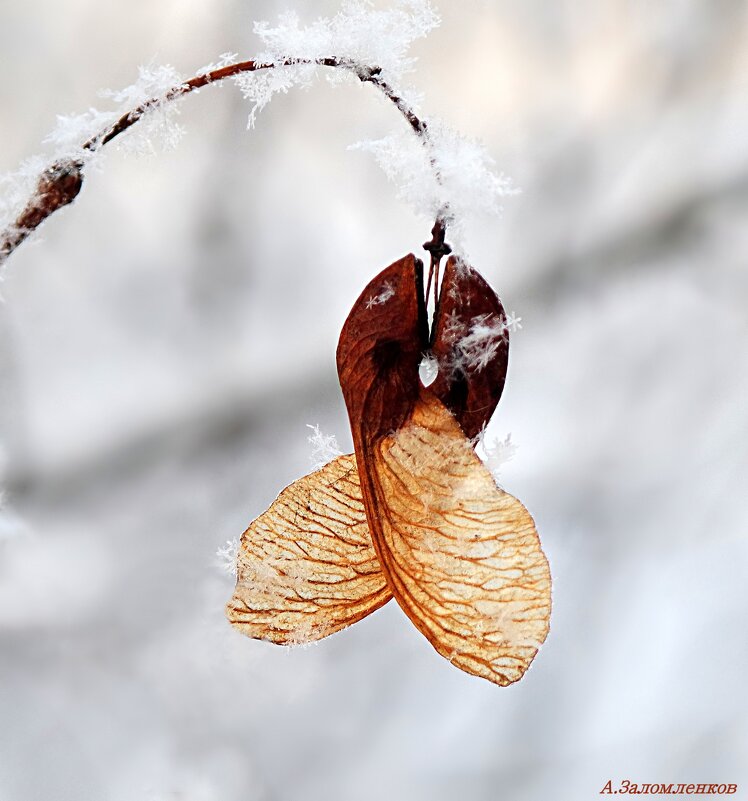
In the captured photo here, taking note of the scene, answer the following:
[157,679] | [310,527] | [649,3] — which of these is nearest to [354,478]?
[310,527]

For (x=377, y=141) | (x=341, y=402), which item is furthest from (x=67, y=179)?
(x=341, y=402)

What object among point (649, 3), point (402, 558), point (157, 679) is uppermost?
point (649, 3)

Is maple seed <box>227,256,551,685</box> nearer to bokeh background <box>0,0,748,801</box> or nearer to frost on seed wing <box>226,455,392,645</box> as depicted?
frost on seed wing <box>226,455,392,645</box>

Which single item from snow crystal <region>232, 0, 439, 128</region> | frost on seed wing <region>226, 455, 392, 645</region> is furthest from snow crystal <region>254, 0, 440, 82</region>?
frost on seed wing <region>226, 455, 392, 645</region>

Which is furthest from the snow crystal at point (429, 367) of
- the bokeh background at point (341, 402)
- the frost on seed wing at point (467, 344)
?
the bokeh background at point (341, 402)

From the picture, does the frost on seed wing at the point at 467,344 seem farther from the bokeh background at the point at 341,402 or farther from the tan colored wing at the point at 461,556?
the bokeh background at the point at 341,402

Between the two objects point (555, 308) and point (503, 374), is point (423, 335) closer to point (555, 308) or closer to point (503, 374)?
point (503, 374)

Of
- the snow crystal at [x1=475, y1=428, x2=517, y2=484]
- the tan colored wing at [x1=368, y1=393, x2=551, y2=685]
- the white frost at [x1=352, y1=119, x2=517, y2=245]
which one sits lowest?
the tan colored wing at [x1=368, y1=393, x2=551, y2=685]
